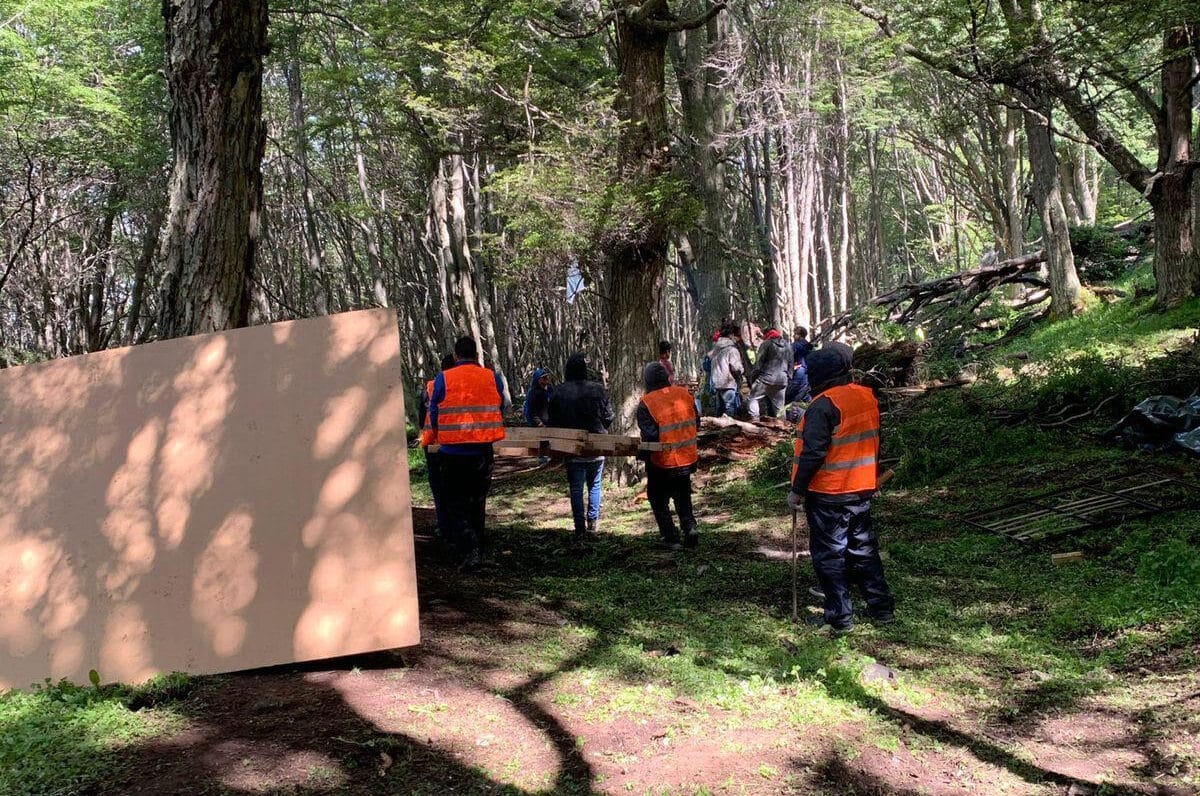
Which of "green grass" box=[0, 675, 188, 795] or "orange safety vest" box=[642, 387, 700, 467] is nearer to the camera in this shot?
"green grass" box=[0, 675, 188, 795]

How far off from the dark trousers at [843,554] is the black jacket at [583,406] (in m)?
3.60

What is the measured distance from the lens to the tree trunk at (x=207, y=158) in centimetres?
602

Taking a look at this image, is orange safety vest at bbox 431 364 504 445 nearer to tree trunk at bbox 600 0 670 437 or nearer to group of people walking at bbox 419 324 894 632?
group of people walking at bbox 419 324 894 632

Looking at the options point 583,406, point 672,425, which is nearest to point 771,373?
point 583,406

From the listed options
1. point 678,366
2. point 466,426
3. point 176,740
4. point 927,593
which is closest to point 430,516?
point 466,426

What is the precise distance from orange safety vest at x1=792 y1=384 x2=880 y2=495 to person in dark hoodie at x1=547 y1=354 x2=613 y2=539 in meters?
3.67

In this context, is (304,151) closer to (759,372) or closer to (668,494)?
(759,372)

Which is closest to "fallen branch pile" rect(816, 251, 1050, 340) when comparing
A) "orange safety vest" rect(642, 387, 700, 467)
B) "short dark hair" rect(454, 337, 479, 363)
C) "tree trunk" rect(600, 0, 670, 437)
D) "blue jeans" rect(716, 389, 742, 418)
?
"blue jeans" rect(716, 389, 742, 418)

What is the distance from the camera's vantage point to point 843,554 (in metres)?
6.07

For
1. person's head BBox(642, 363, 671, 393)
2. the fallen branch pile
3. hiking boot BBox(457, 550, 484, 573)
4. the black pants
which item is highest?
the fallen branch pile

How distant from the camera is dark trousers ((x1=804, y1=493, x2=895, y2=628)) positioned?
601cm

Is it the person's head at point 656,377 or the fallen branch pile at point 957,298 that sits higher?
the fallen branch pile at point 957,298

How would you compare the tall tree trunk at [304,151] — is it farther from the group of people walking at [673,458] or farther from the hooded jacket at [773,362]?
the group of people walking at [673,458]

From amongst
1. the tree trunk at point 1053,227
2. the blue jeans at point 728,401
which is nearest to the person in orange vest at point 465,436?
the blue jeans at point 728,401
